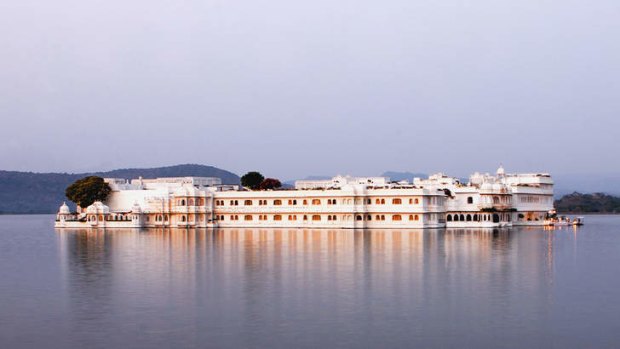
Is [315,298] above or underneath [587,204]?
underneath

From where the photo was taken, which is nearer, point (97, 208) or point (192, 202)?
point (192, 202)

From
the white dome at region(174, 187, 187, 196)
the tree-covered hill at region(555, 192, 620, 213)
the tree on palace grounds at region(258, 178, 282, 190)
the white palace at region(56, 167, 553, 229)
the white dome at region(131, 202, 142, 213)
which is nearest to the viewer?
the white palace at region(56, 167, 553, 229)

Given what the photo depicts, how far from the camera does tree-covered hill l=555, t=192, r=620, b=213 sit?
175m

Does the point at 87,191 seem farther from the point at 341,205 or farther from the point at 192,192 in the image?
the point at 341,205

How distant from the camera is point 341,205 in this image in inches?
3324

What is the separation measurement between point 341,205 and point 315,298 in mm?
53776

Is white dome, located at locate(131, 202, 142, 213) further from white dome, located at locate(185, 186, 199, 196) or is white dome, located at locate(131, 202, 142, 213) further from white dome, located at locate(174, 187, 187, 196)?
white dome, located at locate(185, 186, 199, 196)

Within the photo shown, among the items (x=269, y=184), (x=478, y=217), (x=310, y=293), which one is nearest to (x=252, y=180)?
A: (x=269, y=184)

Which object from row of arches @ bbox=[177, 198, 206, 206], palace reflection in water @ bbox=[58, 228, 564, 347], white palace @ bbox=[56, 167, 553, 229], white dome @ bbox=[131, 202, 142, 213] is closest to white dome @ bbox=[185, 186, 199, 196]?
white palace @ bbox=[56, 167, 553, 229]

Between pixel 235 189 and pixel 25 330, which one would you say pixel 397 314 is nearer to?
pixel 25 330

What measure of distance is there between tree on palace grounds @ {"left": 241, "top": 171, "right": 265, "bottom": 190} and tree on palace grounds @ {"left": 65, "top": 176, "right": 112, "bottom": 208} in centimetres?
1709

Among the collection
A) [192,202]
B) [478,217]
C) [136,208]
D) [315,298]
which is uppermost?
[192,202]

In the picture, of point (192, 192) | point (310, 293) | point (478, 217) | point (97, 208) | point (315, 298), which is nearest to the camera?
point (315, 298)

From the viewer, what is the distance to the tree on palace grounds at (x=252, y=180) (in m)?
106
